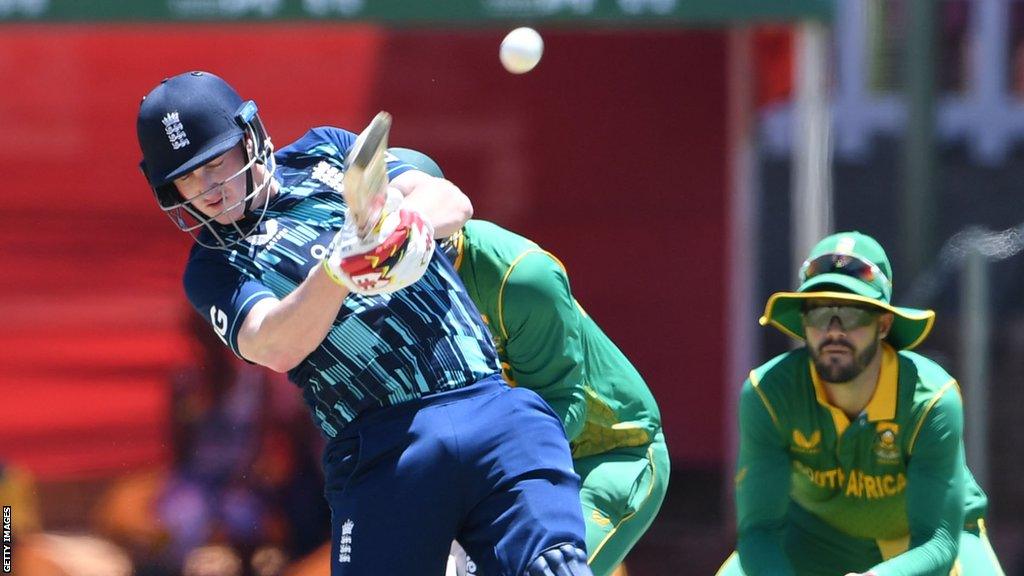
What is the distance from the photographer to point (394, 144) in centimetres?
768

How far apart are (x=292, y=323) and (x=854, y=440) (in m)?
1.80

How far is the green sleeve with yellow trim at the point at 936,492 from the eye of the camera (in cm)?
368

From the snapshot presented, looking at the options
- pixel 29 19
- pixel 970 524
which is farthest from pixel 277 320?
pixel 29 19

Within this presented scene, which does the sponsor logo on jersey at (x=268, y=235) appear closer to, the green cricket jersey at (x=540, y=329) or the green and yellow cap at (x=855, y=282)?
the green cricket jersey at (x=540, y=329)

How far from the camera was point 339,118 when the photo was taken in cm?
766

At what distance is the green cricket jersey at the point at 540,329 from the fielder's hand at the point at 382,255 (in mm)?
962

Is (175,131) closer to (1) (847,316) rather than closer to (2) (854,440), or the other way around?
(1) (847,316)

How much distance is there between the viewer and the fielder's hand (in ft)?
8.41

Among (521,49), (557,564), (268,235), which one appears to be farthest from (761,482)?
(268,235)

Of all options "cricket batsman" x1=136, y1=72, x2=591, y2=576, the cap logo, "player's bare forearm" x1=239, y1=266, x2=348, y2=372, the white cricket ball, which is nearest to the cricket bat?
"player's bare forearm" x1=239, y1=266, x2=348, y2=372

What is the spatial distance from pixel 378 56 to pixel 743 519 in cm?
440

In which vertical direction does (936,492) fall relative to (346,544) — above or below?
below

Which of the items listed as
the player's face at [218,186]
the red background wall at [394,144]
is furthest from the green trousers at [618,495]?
the red background wall at [394,144]

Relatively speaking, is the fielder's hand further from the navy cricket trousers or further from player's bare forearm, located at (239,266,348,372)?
the navy cricket trousers
